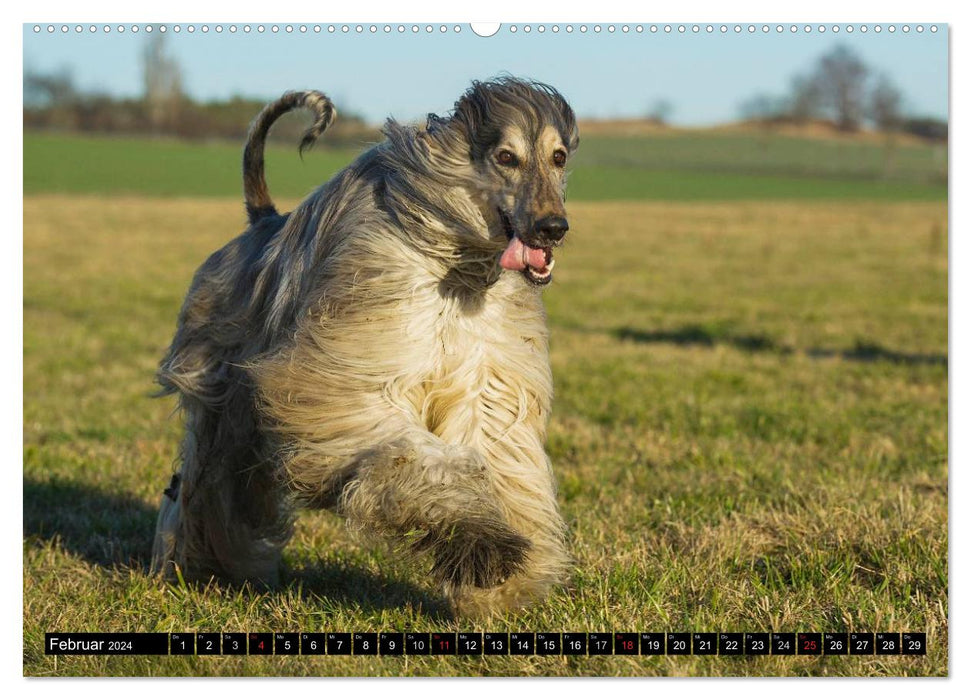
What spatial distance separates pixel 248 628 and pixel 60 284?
1120 centimetres

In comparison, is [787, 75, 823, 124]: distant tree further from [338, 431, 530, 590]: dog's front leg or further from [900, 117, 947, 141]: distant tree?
[338, 431, 530, 590]: dog's front leg

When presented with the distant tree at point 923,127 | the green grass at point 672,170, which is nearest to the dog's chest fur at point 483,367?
the distant tree at point 923,127

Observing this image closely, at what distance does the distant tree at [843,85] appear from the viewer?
4.64 metres

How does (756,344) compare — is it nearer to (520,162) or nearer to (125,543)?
(125,543)

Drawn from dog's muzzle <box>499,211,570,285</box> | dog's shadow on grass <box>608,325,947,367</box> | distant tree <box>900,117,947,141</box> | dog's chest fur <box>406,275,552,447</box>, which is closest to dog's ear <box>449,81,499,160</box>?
dog's muzzle <box>499,211,570,285</box>

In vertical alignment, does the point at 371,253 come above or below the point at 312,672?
above

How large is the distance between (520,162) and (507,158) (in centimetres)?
4

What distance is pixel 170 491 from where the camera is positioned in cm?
477

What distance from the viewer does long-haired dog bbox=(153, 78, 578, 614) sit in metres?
3.53

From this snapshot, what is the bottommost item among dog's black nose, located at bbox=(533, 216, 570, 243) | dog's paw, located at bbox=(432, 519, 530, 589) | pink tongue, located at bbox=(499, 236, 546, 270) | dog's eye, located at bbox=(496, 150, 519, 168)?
dog's paw, located at bbox=(432, 519, 530, 589)

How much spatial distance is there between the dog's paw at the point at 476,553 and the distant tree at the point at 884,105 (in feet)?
8.04

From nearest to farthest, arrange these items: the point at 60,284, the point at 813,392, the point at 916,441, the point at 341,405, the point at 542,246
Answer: the point at 542,246, the point at 341,405, the point at 916,441, the point at 813,392, the point at 60,284
